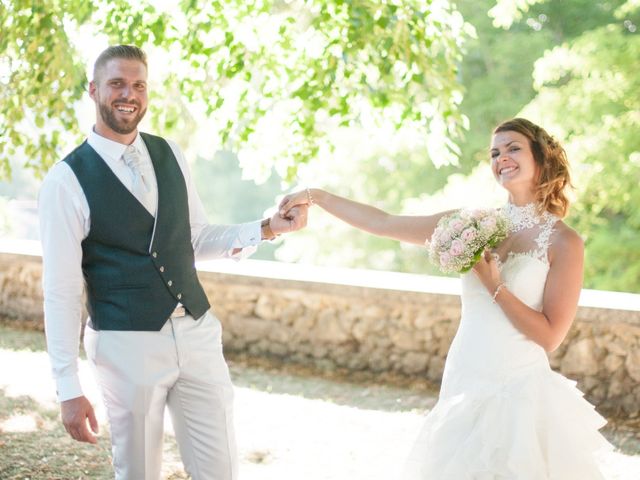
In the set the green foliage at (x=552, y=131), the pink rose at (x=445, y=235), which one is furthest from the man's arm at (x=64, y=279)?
the green foliage at (x=552, y=131)

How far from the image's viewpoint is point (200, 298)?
112 inches

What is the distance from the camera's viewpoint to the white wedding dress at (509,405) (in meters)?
2.94

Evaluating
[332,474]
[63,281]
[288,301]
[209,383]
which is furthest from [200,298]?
[288,301]

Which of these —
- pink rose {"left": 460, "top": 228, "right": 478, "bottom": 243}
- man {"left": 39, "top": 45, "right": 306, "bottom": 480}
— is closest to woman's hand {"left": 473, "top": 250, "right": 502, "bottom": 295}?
pink rose {"left": 460, "top": 228, "right": 478, "bottom": 243}

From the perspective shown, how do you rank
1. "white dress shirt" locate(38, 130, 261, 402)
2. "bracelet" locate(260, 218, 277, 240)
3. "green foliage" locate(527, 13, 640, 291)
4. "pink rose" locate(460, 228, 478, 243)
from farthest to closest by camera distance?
"green foliage" locate(527, 13, 640, 291) < "bracelet" locate(260, 218, 277, 240) < "pink rose" locate(460, 228, 478, 243) < "white dress shirt" locate(38, 130, 261, 402)

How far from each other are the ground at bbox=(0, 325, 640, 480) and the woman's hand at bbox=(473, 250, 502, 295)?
6.48 feet

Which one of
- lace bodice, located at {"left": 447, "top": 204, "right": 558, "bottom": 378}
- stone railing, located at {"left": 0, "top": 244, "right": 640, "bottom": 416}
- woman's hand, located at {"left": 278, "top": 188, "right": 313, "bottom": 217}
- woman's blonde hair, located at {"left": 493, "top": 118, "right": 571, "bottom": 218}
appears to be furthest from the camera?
stone railing, located at {"left": 0, "top": 244, "right": 640, "bottom": 416}

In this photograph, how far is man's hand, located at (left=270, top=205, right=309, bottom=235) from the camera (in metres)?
3.41

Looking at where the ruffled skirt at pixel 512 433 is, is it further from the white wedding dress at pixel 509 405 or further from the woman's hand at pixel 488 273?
the woman's hand at pixel 488 273

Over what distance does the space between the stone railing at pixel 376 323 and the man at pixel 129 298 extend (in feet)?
12.4

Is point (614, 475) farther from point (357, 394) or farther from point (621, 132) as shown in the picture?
point (621, 132)

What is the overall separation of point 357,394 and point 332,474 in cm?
165

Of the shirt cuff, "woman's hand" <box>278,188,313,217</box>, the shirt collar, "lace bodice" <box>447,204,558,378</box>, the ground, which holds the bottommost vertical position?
the ground

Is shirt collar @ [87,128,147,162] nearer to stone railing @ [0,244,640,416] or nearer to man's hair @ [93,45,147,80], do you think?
man's hair @ [93,45,147,80]
